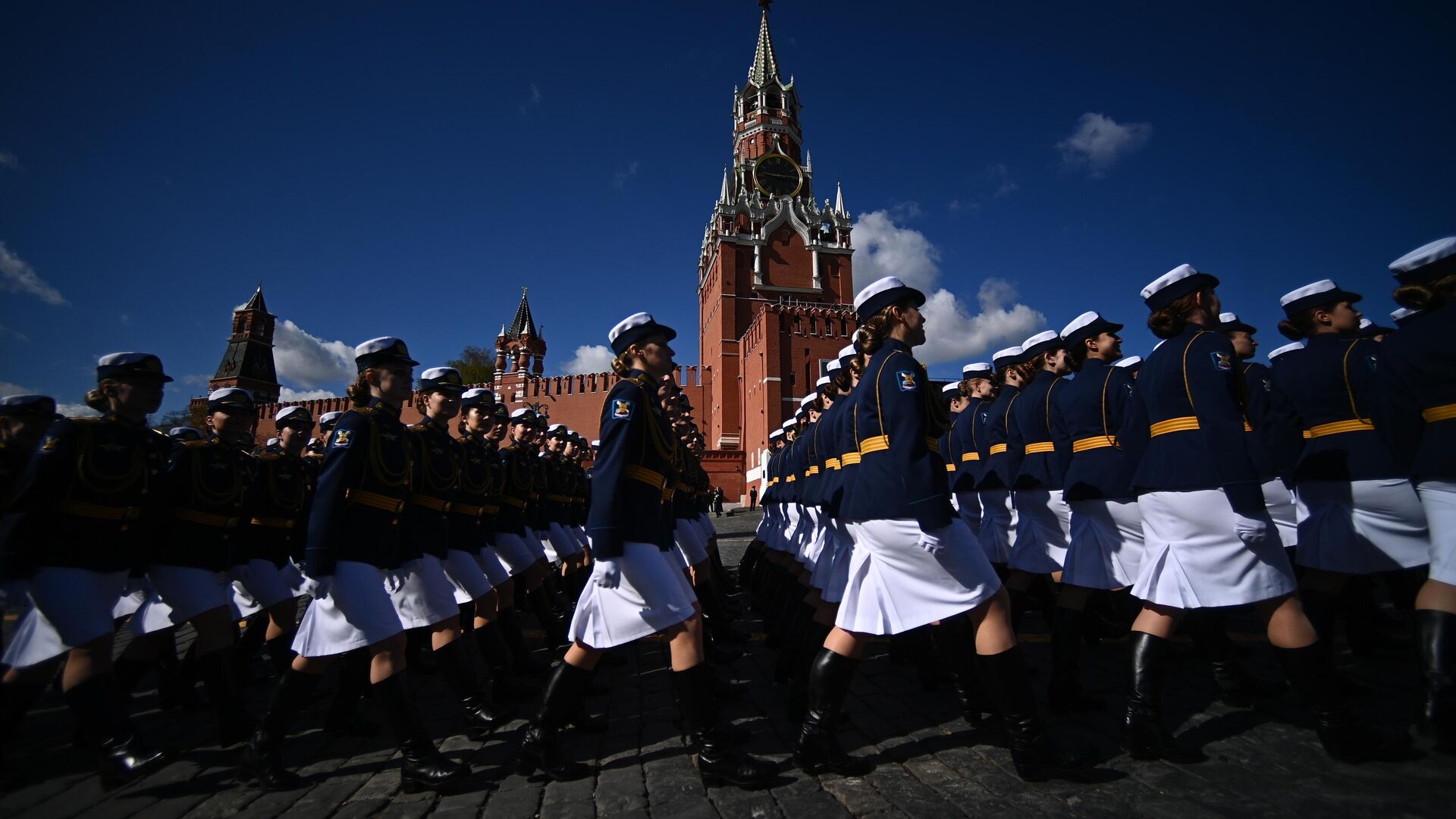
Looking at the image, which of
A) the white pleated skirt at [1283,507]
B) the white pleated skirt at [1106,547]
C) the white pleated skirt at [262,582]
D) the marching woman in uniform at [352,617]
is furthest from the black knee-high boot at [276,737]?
the white pleated skirt at [1283,507]

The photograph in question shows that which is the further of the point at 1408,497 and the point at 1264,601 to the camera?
the point at 1408,497

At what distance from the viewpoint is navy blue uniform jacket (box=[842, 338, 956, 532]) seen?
3113 mm

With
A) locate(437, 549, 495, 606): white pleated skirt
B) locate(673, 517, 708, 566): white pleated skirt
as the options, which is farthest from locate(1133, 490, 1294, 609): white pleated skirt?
locate(437, 549, 495, 606): white pleated skirt

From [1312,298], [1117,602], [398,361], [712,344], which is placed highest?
[712,344]

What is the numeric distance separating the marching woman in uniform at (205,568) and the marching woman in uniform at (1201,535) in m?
5.23

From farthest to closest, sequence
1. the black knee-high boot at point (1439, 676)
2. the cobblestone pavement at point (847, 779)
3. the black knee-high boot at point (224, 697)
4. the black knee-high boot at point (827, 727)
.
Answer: the black knee-high boot at point (224, 697), the black knee-high boot at point (827, 727), the black knee-high boot at point (1439, 676), the cobblestone pavement at point (847, 779)

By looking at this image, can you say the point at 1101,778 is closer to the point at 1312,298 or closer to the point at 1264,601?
the point at 1264,601

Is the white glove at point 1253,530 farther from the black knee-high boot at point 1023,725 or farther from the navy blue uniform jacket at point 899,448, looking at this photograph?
the navy blue uniform jacket at point 899,448

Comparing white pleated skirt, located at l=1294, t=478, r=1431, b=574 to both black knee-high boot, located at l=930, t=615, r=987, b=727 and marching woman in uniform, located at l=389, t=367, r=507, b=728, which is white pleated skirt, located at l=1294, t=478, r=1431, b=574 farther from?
marching woman in uniform, located at l=389, t=367, r=507, b=728

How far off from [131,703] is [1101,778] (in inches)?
274

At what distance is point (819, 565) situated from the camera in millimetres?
4848

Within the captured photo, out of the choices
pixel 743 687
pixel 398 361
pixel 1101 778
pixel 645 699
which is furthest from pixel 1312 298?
pixel 398 361

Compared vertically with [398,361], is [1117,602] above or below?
below

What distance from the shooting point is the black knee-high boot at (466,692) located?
4.11 meters
